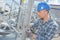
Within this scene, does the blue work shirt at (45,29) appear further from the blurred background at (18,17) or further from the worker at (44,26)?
the blurred background at (18,17)

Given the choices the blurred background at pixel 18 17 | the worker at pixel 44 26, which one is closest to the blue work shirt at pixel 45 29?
the worker at pixel 44 26

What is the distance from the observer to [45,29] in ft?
7.77

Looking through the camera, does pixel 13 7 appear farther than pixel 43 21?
Yes

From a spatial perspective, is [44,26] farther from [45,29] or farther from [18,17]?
[18,17]

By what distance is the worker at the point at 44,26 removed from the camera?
227 cm

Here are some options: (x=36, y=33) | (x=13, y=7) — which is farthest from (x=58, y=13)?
(x=36, y=33)

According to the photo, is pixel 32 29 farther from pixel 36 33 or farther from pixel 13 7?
pixel 13 7

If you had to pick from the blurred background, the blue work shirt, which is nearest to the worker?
the blue work shirt

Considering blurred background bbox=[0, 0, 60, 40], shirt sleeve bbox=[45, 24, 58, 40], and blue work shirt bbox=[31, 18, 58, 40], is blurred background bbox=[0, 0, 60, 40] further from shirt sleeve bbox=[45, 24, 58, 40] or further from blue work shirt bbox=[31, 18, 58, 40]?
shirt sleeve bbox=[45, 24, 58, 40]

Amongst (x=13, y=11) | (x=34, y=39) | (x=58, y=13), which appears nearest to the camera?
(x=34, y=39)

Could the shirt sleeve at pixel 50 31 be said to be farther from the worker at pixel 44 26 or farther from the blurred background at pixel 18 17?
the blurred background at pixel 18 17

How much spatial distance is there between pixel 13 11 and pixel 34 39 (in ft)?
7.84

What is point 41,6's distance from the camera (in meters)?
2.27

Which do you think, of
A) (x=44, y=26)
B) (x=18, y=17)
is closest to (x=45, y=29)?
(x=44, y=26)
